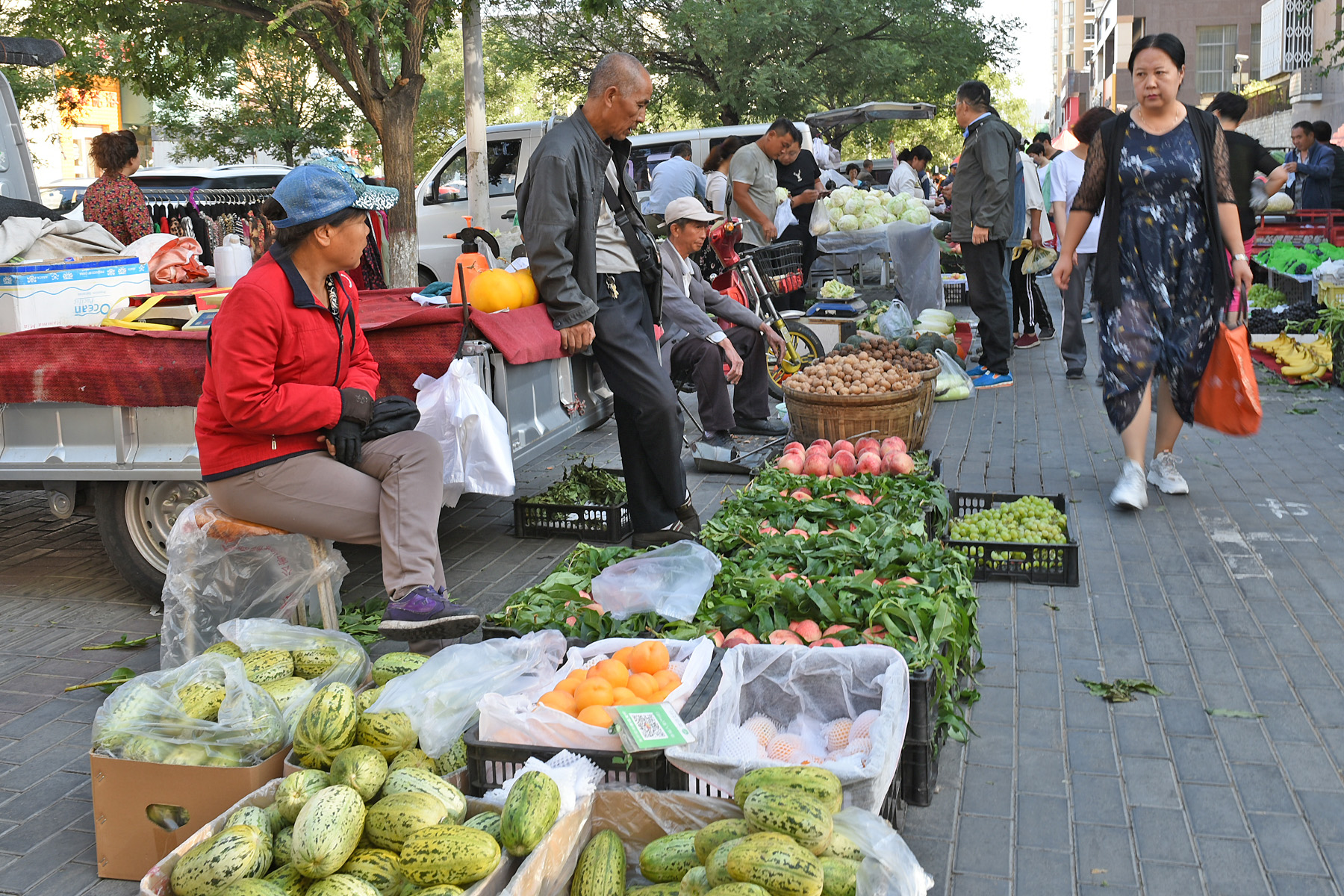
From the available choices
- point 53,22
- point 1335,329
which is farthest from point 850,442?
point 53,22

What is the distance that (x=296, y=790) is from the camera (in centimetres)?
266

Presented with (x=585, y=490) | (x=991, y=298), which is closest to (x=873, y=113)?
(x=991, y=298)

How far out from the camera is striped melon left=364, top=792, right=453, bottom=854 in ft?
8.27

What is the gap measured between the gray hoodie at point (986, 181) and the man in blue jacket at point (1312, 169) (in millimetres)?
6282

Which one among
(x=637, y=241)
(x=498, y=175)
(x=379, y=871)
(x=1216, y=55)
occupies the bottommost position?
(x=379, y=871)

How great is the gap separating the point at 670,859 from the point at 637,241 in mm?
3205

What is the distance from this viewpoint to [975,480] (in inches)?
267

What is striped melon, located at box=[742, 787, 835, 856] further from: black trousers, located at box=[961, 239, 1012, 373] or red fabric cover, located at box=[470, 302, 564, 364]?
black trousers, located at box=[961, 239, 1012, 373]

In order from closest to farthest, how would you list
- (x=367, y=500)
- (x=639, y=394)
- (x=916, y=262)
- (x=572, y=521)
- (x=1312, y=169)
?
(x=367, y=500) → (x=639, y=394) → (x=572, y=521) → (x=916, y=262) → (x=1312, y=169)

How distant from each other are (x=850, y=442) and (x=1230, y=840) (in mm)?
3622

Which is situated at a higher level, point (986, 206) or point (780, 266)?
point (986, 206)

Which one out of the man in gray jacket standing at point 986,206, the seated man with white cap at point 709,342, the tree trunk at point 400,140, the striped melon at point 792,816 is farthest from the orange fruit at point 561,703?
the tree trunk at point 400,140

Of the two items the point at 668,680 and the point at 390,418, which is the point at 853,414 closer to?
the point at 390,418

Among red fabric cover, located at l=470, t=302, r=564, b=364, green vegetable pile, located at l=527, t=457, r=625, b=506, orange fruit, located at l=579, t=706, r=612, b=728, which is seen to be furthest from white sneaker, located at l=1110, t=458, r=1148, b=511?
orange fruit, located at l=579, t=706, r=612, b=728
